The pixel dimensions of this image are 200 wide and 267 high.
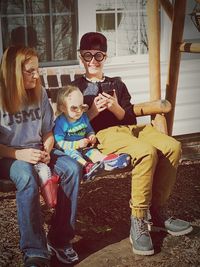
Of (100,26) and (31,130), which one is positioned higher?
(100,26)

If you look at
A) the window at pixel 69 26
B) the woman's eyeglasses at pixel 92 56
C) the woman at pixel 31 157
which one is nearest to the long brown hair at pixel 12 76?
the woman at pixel 31 157

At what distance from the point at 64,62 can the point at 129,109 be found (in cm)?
153

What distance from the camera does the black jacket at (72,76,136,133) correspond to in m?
3.27

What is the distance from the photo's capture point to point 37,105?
2895mm

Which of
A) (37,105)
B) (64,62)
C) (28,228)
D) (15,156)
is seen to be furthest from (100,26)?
(28,228)

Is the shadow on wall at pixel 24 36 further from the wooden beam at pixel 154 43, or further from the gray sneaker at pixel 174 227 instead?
the gray sneaker at pixel 174 227

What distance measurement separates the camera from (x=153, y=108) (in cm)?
328

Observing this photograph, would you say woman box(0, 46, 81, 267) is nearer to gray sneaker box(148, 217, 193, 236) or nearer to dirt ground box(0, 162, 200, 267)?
dirt ground box(0, 162, 200, 267)

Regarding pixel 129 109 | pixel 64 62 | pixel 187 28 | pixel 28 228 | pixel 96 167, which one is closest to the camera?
pixel 28 228

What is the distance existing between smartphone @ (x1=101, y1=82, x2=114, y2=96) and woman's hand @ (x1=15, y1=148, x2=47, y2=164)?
755 mm

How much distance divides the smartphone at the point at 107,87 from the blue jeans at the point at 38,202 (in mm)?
594

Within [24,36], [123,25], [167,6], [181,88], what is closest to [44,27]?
[24,36]

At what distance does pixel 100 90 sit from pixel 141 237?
1.05 meters

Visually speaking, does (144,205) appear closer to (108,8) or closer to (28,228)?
(28,228)
